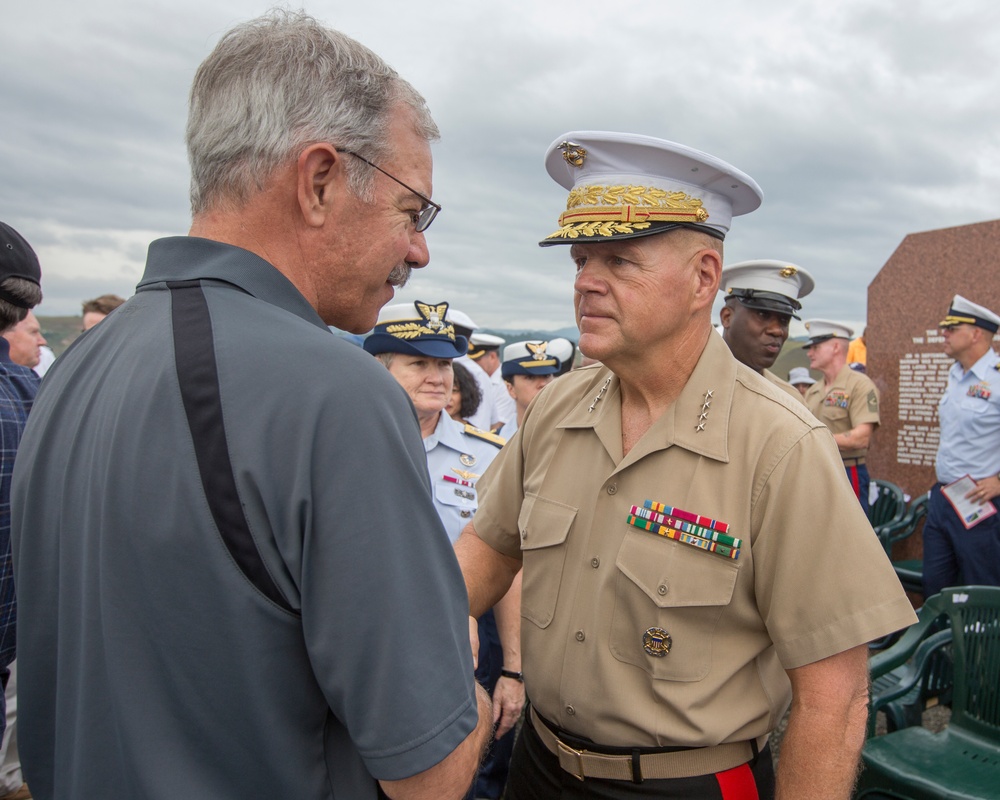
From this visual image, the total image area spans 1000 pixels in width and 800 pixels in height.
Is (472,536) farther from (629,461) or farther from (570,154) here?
(570,154)

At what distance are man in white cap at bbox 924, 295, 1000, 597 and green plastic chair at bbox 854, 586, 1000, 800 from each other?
9.63 feet

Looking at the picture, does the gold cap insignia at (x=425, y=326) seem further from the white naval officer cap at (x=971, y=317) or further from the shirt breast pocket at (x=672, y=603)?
the white naval officer cap at (x=971, y=317)

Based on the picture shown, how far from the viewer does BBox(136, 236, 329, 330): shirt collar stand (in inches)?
40.6

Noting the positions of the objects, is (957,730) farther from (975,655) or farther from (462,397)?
(462,397)

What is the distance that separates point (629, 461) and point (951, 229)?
6.91 meters

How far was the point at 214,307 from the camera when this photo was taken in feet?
3.21

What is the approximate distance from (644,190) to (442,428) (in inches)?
71.6

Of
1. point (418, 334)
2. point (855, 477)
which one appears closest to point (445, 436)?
point (418, 334)

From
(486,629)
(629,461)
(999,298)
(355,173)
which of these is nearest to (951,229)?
(999,298)

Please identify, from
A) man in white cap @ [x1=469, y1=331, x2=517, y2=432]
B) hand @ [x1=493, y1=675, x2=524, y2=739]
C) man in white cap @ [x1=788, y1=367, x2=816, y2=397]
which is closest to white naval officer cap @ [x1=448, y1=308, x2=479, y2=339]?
man in white cap @ [x1=469, y1=331, x2=517, y2=432]

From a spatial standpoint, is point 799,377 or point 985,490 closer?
point 985,490

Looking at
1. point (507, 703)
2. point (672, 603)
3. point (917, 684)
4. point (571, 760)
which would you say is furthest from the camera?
point (917, 684)

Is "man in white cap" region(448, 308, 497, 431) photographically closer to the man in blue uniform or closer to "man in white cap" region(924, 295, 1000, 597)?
the man in blue uniform

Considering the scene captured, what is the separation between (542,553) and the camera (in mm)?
1848
